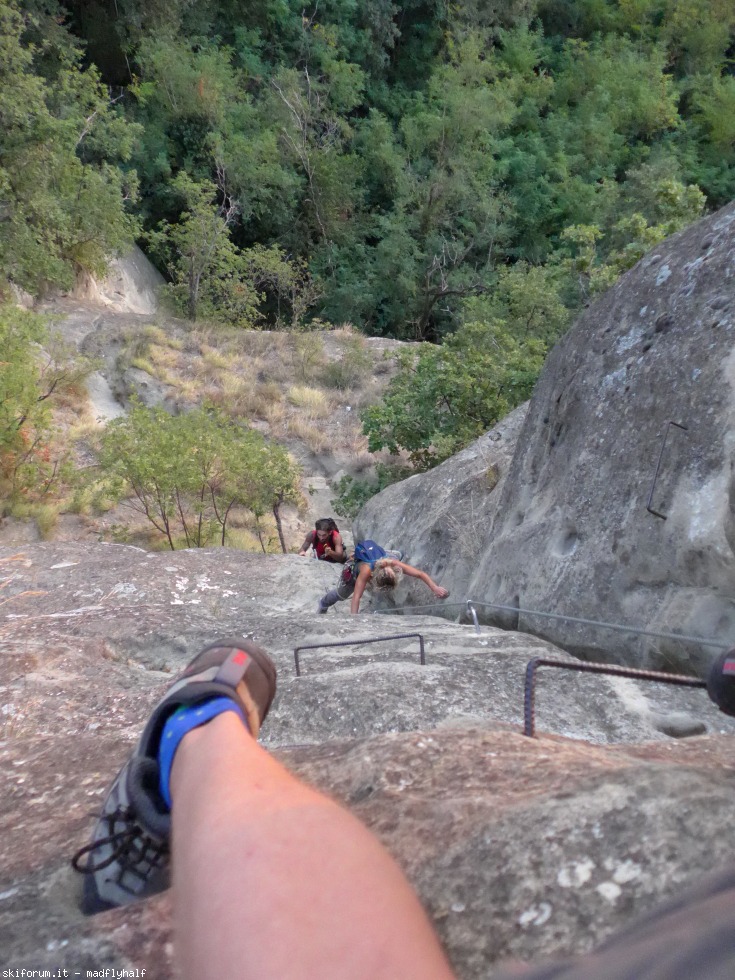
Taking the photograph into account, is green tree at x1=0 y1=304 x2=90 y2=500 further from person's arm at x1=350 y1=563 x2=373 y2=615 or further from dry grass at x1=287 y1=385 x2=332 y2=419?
person's arm at x1=350 y1=563 x2=373 y2=615

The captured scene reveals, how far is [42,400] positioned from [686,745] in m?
13.1

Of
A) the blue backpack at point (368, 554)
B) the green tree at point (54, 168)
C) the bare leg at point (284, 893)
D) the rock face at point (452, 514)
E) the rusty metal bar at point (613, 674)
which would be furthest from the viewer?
the green tree at point (54, 168)

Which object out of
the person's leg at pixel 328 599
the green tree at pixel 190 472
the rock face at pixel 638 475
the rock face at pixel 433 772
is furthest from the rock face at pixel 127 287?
the rock face at pixel 433 772

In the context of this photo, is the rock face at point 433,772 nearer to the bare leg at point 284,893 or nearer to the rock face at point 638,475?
the bare leg at point 284,893

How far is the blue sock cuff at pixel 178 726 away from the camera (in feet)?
4.96

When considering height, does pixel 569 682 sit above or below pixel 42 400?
below

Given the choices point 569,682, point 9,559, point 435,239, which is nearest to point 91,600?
point 9,559

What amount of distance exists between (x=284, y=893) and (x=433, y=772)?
90 cm

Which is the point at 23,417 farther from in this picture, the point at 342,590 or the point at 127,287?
the point at 127,287

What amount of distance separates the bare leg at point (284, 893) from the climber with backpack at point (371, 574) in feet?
16.5

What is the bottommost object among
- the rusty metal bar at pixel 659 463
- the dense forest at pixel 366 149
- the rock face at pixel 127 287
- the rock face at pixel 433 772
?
the rock face at pixel 433 772

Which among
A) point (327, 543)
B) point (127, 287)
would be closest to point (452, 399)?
point (327, 543)

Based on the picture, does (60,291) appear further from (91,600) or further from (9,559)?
(91,600)

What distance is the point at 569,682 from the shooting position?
139 inches
